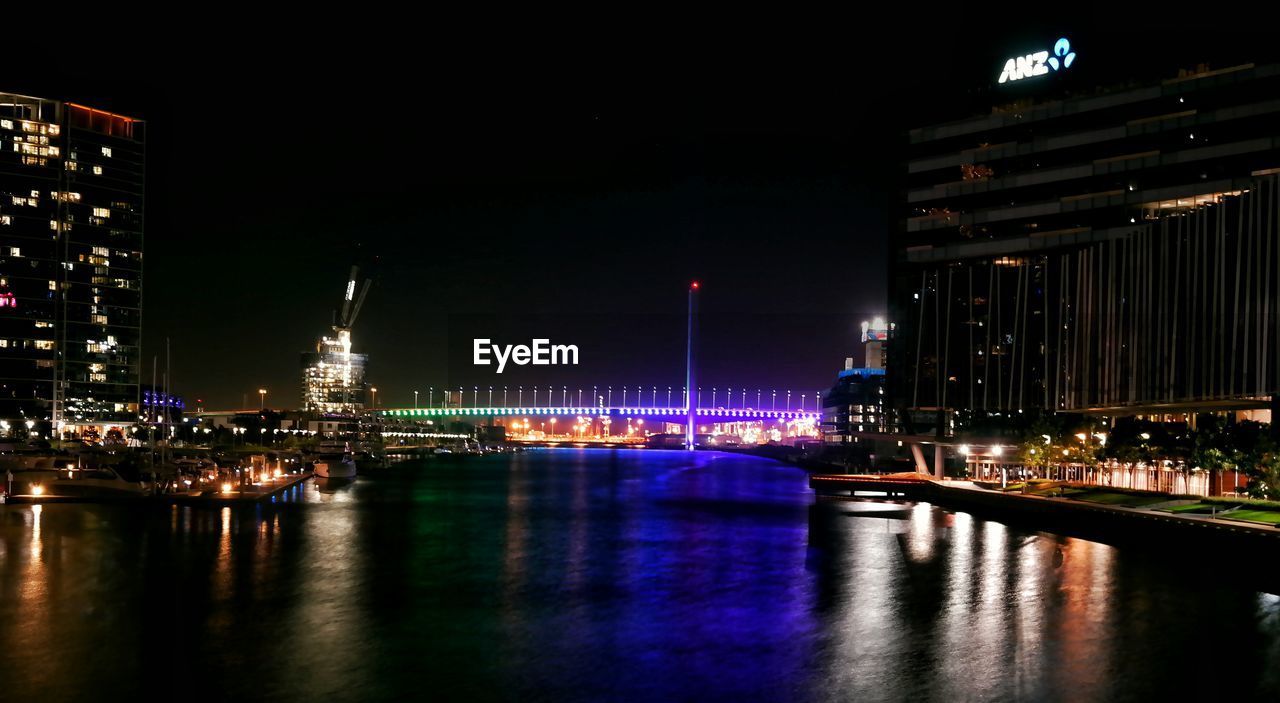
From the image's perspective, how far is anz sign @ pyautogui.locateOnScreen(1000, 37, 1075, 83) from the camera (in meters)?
93.1

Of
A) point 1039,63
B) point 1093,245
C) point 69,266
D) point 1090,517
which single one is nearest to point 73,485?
point 1090,517

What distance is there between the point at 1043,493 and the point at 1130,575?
23489 mm

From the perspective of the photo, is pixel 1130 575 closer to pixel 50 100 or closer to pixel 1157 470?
pixel 1157 470

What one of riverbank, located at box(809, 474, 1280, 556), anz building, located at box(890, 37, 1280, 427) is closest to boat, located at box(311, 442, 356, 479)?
riverbank, located at box(809, 474, 1280, 556)

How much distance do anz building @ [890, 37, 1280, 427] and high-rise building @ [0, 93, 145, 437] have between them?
329 ft

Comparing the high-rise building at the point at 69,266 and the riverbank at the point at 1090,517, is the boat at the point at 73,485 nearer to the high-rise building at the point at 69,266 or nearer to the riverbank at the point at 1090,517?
the riverbank at the point at 1090,517

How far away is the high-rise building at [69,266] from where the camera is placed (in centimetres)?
13262

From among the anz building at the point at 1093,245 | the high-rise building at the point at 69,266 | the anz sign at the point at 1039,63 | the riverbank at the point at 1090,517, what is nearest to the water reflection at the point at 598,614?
the riverbank at the point at 1090,517

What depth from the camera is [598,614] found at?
25.9 meters

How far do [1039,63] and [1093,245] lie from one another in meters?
25.1

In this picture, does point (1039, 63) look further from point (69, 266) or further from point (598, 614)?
point (69, 266)

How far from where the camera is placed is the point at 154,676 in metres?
18.6

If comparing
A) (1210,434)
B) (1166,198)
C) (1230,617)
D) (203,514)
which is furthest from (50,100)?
(1230,617)

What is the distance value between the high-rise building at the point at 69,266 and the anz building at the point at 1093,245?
100m
